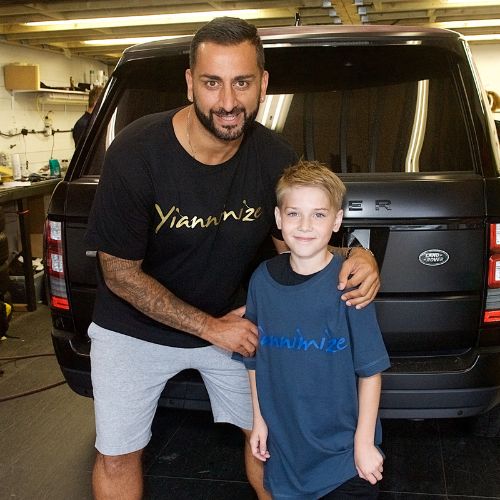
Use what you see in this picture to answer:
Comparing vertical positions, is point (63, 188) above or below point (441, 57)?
below

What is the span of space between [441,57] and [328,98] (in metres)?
0.49

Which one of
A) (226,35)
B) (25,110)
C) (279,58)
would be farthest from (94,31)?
(226,35)

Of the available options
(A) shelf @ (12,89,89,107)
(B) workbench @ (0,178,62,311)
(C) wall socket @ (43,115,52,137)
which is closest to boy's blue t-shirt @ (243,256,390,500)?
(B) workbench @ (0,178,62,311)

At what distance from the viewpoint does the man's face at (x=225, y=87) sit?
1.79 metres

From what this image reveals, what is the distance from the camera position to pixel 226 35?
178 centimetres

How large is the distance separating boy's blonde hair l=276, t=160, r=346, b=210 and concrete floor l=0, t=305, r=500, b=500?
1.43m

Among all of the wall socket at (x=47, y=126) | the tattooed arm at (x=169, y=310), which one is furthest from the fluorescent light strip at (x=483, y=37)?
the tattooed arm at (x=169, y=310)

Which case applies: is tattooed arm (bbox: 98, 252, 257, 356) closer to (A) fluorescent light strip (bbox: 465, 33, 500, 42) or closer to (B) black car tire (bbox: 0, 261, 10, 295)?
(B) black car tire (bbox: 0, 261, 10, 295)

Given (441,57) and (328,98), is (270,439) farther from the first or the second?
(441,57)

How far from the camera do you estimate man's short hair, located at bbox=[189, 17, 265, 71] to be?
1784mm

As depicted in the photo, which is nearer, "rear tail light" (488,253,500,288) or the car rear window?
"rear tail light" (488,253,500,288)

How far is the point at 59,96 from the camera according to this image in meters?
9.05

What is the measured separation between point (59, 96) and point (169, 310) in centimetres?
792

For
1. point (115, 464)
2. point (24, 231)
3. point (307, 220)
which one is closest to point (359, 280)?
point (307, 220)
